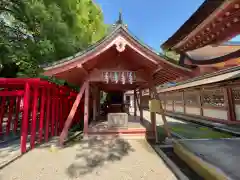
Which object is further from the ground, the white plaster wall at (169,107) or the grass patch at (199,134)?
the white plaster wall at (169,107)

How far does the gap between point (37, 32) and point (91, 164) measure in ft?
27.1

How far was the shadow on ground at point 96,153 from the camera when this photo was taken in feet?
12.9

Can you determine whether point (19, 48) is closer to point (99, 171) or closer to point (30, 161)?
point (30, 161)

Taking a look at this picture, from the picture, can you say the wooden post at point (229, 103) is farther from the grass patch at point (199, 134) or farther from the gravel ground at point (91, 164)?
the gravel ground at point (91, 164)

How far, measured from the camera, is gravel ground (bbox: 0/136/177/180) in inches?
140

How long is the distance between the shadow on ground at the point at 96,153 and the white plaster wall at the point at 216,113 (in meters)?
9.15

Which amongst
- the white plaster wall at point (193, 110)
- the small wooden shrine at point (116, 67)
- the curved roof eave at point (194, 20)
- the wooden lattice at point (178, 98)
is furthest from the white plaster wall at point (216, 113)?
the curved roof eave at point (194, 20)

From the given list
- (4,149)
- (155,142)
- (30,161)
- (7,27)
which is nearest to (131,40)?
(155,142)

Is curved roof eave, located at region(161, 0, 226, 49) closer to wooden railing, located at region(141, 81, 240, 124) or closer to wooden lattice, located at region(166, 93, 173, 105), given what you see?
wooden railing, located at region(141, 81, 240, 124)

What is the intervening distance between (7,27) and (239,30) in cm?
1118

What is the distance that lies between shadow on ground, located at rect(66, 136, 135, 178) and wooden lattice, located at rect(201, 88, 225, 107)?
9.69 metres

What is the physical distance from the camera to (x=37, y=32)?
8.80 meters

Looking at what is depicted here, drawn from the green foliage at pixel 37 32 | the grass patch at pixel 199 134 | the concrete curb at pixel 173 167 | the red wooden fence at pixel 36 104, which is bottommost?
the grass patch at pixel 199 134

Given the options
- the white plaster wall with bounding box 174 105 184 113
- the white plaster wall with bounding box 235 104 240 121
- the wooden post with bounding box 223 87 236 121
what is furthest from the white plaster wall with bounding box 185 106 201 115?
the white plaster wall with bounding box 235 104 240 121
